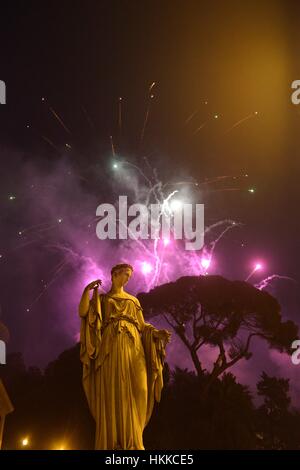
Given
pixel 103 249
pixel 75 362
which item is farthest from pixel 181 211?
pixel 75 362

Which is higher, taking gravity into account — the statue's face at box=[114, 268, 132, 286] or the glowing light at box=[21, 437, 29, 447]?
the statue's face at box=[114, 268, 132, 286]

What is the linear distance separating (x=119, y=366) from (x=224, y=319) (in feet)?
42.4

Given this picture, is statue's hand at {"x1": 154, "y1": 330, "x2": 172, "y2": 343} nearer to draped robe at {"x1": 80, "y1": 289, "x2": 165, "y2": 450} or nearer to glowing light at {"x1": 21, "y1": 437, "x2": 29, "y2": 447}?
draped robe at {"x1": 80, "y1": 289, "x2": 165, "y2": 450}

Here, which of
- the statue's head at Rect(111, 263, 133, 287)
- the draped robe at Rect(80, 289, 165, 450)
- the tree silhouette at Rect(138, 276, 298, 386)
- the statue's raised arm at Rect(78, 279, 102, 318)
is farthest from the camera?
the tree silhouette at Rect(138, 276, 298, 386)

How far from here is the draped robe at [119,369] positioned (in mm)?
5934

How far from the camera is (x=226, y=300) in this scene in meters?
18.7

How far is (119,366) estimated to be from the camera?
6.28 meters

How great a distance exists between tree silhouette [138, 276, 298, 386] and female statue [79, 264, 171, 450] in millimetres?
12193

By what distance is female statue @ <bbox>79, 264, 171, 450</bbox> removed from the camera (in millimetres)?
5941

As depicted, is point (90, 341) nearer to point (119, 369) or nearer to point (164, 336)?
point (119, 369)

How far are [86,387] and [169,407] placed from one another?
12.4 metres

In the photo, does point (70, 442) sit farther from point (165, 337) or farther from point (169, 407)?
point (165, 337)

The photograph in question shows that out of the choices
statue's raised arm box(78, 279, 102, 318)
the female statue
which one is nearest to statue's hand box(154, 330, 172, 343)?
the female statue

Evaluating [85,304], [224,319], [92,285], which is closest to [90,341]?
[85,304]
